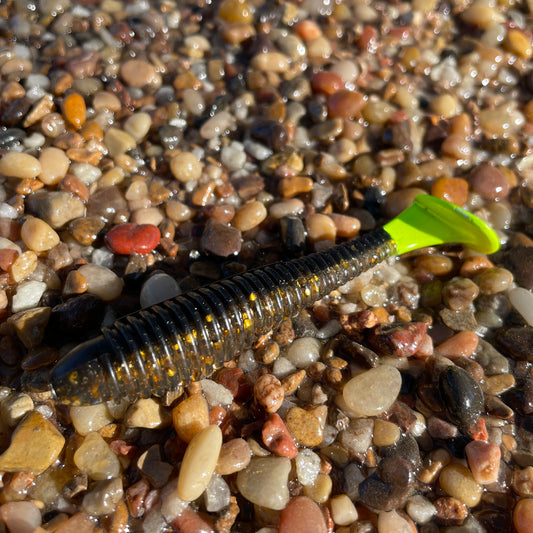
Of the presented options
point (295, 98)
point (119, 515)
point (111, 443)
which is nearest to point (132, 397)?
point (111, 443)

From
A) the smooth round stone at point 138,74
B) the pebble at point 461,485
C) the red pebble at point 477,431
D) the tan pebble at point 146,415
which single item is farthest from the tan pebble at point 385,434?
the smooth round stone at point 138,74

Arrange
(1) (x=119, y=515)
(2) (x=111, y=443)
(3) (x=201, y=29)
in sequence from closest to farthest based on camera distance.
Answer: (1) (x=119, y=515) < (2) (x=111, y=443) < (3) (x=201, y=29)

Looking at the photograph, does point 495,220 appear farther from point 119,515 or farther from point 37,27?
point 37,27

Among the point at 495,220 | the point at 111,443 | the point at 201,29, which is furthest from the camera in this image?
the point at 201,29

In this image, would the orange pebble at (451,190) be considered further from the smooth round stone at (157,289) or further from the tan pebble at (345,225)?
the smooth round stone at (157,289)

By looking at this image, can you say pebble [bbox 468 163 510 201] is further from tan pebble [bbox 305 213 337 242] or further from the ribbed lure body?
the ribbed lure body

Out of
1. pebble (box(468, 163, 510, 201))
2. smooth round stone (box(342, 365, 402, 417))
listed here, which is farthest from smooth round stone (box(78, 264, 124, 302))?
pebble (box(468, 163, 510, 201))

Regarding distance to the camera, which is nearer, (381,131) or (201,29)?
(381,131)
